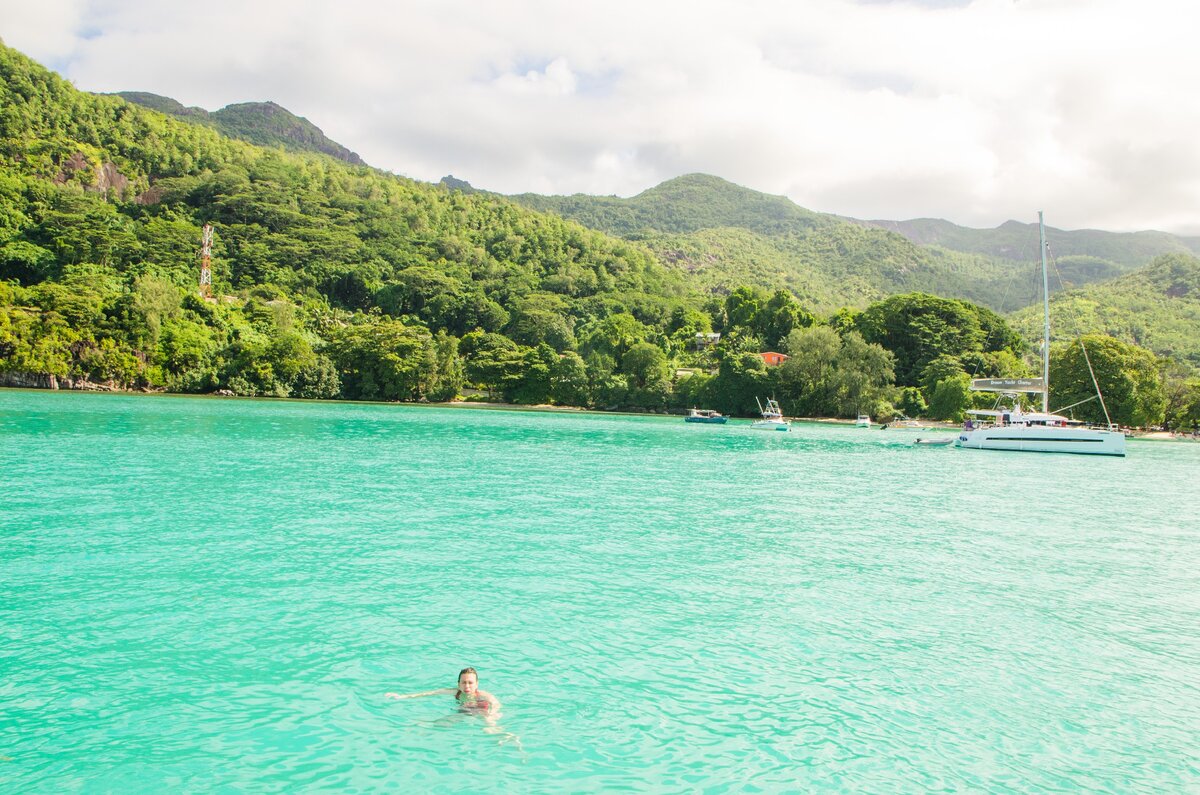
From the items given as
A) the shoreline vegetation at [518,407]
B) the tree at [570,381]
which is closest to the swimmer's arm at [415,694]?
the shoreline vegetation at [518,407]

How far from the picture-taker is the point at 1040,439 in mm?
54000

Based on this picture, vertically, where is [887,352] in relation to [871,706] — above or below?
above

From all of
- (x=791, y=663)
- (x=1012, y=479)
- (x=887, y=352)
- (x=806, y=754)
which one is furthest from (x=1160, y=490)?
(x=887, y=352)

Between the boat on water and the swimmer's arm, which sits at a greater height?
the boat on water

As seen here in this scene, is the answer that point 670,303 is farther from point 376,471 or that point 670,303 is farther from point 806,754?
point 806,754

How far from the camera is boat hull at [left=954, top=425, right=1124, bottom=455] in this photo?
52778 mm

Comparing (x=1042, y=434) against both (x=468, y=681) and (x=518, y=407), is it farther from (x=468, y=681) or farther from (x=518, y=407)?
(x=518, y=407)

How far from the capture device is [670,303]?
138 metres

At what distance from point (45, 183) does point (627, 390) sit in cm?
9701

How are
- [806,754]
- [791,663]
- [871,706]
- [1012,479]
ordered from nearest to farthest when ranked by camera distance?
[806,754] → [871,706] → [791,663] → [1012,479]

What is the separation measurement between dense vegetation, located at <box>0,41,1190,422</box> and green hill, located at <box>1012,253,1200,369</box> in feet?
123

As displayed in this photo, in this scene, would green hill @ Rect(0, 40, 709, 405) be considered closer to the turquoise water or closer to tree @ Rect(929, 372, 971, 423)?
tree @ Rect(929, 372, 971, 423)

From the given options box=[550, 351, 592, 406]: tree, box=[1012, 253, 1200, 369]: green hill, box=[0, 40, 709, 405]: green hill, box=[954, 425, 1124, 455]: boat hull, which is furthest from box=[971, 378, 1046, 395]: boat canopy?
box=[1012, 253, 1200, 369]: green hill

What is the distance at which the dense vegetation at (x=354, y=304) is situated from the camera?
277 ft
